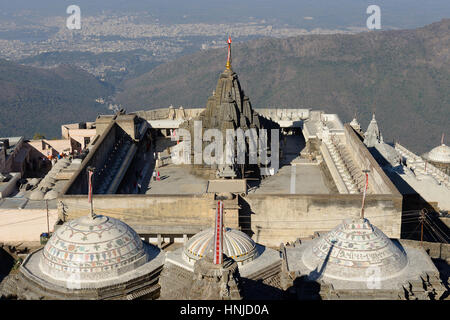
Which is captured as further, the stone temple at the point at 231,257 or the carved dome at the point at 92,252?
the carved dome at the point at 92,252

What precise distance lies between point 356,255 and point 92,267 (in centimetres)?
1139

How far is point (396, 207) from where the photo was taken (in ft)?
132

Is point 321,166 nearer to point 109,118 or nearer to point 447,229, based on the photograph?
point 447,229

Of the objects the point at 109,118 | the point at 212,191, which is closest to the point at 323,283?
the point at 212,191

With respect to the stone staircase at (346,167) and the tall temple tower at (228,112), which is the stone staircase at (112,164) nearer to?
the tall temple tower at (228,112)

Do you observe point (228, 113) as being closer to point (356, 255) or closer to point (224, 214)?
point (224, 214)

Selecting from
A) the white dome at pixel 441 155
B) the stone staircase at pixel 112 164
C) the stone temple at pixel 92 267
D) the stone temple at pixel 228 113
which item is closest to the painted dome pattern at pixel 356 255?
the stone temple at pixel 92 267

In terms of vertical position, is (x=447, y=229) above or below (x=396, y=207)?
below

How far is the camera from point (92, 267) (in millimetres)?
30156

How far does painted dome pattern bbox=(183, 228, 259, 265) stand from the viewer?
30.5 meters

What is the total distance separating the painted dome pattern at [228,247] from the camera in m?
30.5

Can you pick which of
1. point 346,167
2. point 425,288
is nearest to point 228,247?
point 425,288

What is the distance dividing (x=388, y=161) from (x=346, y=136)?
14.7ft

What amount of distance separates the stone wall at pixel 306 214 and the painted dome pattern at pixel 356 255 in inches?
339
